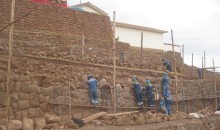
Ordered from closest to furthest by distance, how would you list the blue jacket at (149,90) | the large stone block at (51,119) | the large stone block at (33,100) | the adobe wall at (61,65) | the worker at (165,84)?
the large stone block at (51,119) → the large stone block at (33,100) → the adobe wall at (61,65) → the blue jacket at (149,90) → the worker at (165,84)

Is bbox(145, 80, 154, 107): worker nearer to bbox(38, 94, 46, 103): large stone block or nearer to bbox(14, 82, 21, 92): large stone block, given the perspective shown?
bbox(38, 94, 46, 103): large stone block

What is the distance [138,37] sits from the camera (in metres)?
29.3

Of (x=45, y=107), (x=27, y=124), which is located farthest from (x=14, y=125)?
(x=45, y=107)

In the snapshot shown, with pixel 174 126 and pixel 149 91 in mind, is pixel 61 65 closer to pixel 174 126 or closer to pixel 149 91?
pixel 149 91

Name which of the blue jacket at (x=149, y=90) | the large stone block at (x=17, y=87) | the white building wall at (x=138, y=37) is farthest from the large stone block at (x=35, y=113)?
the white building wall at (x=138, y=37)

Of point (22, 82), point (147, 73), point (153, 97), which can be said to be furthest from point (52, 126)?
point (147, 73)

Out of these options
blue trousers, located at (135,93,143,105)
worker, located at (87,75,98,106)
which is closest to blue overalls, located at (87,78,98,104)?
worker, located at (87,75,98,106)

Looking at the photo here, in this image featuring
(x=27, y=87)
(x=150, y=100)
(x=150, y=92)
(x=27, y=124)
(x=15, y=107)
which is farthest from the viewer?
(x=150, y=100)

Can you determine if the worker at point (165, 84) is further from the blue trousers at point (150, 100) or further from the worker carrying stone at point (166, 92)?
the blue trousers at point (150, 100)

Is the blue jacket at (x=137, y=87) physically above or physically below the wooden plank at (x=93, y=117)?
above

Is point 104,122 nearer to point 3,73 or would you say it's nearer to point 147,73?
point 3,73

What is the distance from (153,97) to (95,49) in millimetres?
3569

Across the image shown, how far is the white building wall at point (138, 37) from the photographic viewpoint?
2825 cm

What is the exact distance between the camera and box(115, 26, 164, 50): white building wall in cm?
2825
